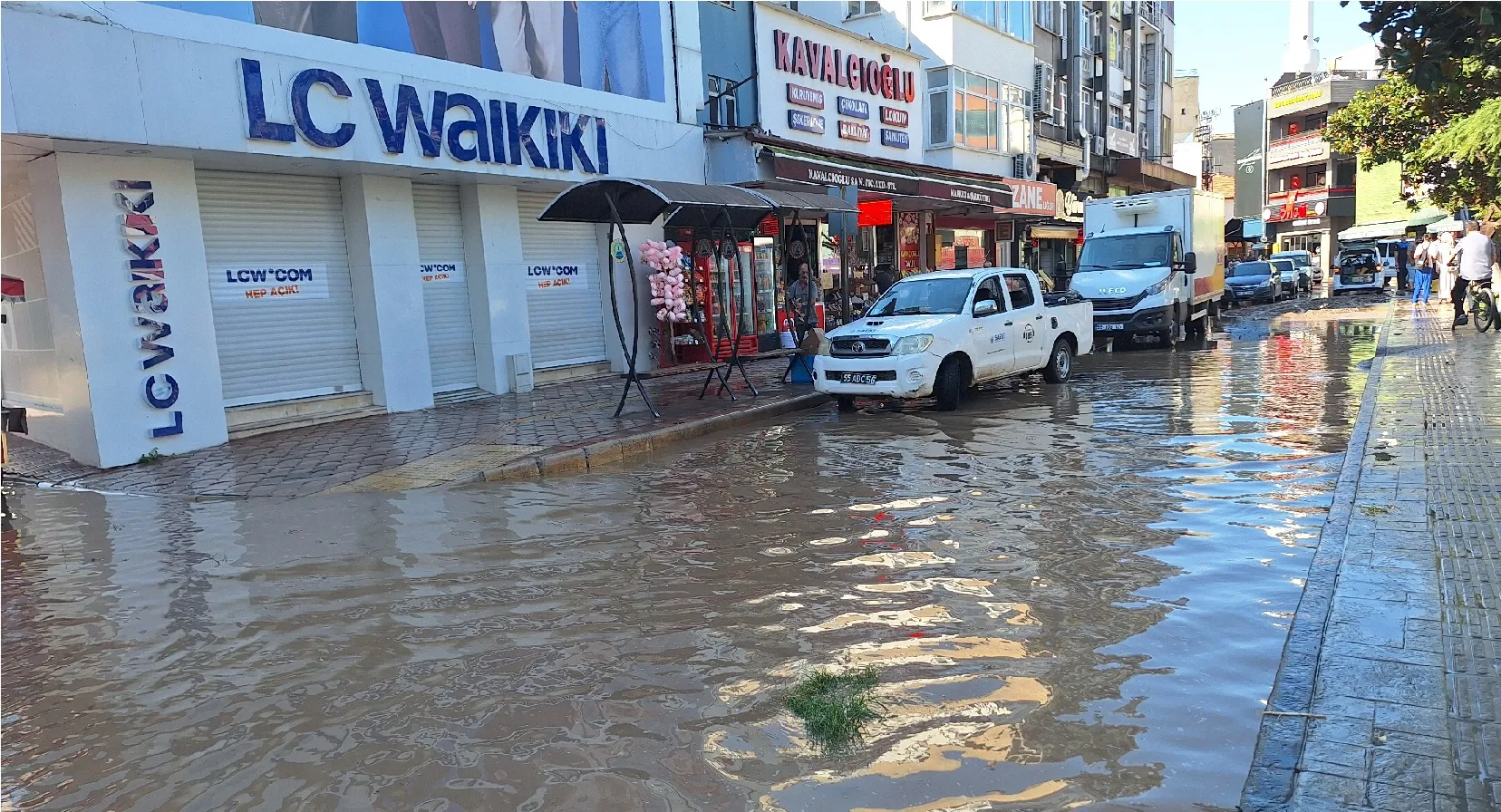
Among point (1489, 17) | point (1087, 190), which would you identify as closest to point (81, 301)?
point (1489, 17)

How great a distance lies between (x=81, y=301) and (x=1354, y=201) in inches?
2589

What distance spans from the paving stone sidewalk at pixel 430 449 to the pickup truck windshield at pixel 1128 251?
8472 mm

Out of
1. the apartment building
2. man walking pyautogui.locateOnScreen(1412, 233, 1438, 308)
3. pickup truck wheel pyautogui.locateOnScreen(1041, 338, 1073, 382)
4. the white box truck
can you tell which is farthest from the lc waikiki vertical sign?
the apartment building

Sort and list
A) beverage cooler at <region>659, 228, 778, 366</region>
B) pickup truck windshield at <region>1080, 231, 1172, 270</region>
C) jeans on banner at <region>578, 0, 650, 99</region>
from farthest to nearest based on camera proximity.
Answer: pickup truck windshield at <region>1080, 231, 1172, 270</region> → beverage cooler at <region>659, 228, 778, 366</region> → jeans on banner at <region>578, 0, 650, 99</region>

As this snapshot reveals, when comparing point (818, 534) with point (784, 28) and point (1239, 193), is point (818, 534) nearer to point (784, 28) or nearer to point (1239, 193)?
point (784, 28)

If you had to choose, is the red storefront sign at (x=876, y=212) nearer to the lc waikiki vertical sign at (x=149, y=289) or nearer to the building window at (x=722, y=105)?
the building window at (x=722, y=105)

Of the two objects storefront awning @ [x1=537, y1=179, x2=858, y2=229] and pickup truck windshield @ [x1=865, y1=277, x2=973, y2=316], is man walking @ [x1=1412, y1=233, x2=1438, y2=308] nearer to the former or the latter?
pickup truck windshield @ [x1=865, y1=277, x2=973, y2=316]

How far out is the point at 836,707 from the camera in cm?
384

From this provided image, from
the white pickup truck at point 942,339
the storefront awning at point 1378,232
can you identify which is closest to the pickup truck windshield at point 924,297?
the white pickup truck at point 942,339

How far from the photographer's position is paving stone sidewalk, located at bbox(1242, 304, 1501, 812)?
10.0 ft

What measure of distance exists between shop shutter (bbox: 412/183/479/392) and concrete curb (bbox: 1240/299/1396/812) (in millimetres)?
11541

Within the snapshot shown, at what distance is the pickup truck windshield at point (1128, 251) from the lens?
18.6 meters

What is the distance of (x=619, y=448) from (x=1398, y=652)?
7285 mm

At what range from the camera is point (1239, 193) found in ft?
219
